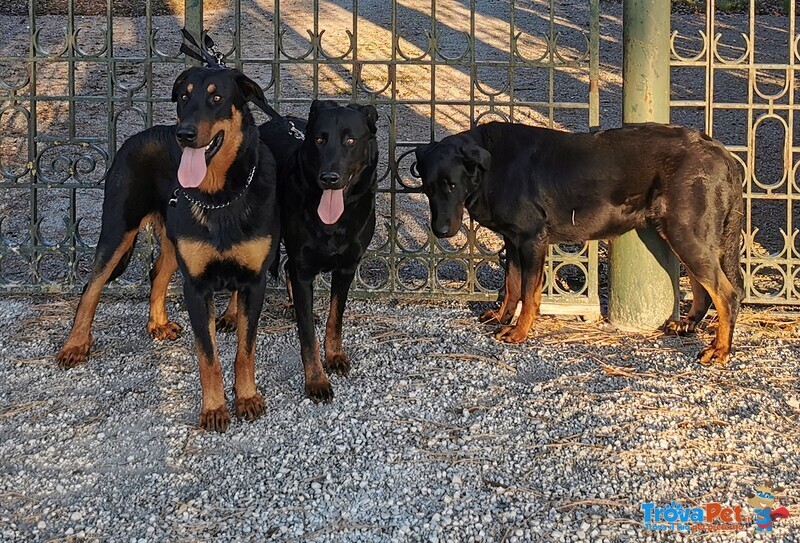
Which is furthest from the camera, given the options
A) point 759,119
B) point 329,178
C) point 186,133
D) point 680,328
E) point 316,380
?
point 759,119

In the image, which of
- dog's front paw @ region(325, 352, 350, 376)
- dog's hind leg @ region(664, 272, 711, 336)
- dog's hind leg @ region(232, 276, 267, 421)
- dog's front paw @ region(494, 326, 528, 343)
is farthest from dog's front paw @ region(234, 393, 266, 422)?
dog's hind leg @ region(664, 272, 711, 336)

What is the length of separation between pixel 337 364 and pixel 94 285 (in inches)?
66.0

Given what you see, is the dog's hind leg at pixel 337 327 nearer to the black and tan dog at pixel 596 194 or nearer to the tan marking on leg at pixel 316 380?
the tan marking on leg at pixel 316 380

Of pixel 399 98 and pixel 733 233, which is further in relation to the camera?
pixel 399 98

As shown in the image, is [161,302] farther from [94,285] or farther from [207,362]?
[207,362]

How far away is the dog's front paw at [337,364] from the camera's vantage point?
16.3 feet

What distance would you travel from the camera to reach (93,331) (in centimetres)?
577

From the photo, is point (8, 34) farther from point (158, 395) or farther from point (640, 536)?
point (640, 536)

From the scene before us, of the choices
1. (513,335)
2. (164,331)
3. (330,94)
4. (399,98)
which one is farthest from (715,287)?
(399,98)

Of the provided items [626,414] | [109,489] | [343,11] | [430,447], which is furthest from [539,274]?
[343,11]

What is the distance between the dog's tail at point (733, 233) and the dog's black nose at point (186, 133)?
3.46m

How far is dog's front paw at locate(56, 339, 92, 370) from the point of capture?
5.16 metres

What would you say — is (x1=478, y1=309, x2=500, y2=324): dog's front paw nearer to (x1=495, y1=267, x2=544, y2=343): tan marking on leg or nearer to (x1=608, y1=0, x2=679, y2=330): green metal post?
(x1=495, y1=267, x2=544, y2=343): tan marking on leg

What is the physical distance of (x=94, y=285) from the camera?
17.2 ft
